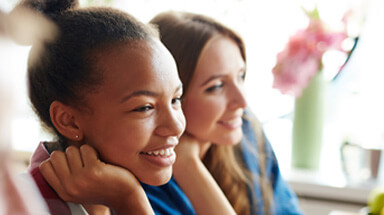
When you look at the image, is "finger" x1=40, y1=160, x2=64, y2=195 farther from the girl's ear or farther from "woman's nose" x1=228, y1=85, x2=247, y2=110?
"woman's nose" x1=228, y1=85, x2=247, y2=110

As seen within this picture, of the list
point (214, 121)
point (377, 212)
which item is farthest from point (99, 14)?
point (377, 212)

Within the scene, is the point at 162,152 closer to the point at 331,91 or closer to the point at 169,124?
the point at 169,124

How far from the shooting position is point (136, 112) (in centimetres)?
28

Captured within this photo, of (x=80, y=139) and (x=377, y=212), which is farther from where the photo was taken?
(x=377, y=212)

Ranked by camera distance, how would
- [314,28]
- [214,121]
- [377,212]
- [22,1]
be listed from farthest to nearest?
[314,28] < [377,212] < [214,121] < [22,1]

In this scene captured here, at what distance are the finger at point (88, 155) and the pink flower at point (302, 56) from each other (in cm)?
48

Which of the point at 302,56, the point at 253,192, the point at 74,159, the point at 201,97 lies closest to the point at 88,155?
the point at 74,159

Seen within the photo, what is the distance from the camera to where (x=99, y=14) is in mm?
276

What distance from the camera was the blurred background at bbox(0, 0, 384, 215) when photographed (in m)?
0.71

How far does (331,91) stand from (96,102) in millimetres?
777

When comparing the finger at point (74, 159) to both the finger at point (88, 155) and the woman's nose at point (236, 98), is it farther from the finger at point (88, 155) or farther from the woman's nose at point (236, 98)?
the woman's nose at point (236, 98)

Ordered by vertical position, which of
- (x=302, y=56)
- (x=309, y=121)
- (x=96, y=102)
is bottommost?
(x=309, y=121)

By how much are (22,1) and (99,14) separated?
1.7 inches

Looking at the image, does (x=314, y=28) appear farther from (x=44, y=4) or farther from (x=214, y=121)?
(x=44, y=4)
